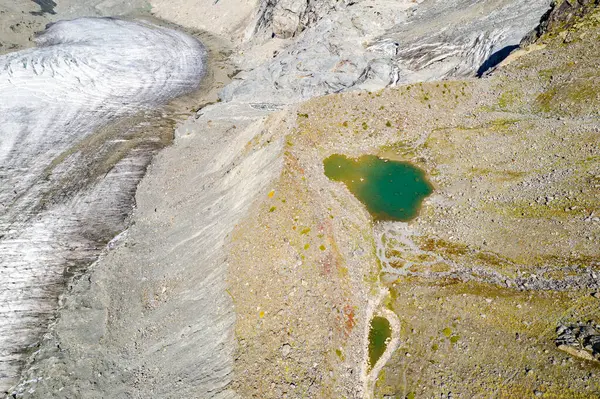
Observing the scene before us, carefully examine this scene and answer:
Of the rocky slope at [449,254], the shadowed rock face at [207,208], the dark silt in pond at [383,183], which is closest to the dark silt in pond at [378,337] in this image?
the rocky slope at [449,254]

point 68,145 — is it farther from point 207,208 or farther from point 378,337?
point 378,337

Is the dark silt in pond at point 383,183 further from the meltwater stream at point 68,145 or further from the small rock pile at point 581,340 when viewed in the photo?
the meltwater stream at point 68,145

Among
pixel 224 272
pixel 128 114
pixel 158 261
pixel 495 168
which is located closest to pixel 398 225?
pixel 495 168

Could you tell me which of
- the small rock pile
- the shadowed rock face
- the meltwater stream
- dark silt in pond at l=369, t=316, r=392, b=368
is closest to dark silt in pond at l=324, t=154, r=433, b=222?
the shadowed rock face

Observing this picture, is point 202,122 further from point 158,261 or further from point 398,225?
point 398,225

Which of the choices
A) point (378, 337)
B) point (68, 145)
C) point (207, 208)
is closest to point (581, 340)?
point (378, 337)
